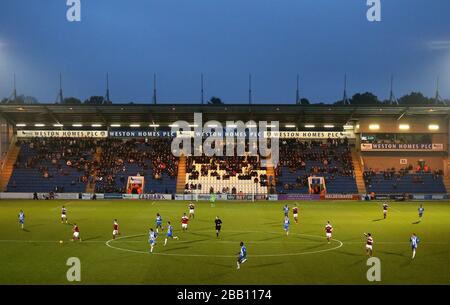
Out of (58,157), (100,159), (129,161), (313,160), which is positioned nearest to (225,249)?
(129,161)

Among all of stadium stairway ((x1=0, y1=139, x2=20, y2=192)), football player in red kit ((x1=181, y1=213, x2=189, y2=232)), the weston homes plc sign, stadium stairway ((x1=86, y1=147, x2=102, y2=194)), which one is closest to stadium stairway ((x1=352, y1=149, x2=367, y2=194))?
stadium stairway ((x1=86, y1=147, x2=102, y2=194))

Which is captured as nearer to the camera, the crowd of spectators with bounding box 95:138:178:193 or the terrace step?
the terrace step

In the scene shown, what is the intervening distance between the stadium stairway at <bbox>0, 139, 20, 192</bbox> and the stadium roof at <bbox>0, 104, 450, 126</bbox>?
424 centimetres

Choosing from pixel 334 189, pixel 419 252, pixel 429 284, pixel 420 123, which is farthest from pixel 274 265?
pixel 420 123

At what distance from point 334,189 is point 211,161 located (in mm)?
19193

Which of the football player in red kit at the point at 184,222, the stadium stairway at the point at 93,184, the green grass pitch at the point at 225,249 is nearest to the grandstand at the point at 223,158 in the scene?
the stadium stairway at the point at 93,184

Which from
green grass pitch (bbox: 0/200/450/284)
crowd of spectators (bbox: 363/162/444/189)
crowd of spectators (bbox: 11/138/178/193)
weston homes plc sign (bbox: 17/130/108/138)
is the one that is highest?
weston homes plc sign (bbox: 17/130/108/138)

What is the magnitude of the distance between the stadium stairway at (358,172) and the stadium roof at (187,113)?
18.5ft

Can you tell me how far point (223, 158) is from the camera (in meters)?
77.7

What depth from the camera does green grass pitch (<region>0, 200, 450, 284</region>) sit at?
22.6 meters

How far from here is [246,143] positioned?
78.5 m

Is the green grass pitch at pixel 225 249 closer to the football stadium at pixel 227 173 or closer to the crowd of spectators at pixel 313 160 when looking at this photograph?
the football stadium at pixel 227 173

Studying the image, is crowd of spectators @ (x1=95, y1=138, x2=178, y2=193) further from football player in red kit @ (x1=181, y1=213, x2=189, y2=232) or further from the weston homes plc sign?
football player in red kit @ (x1=181, y1=213, x2=189, y2=232)
